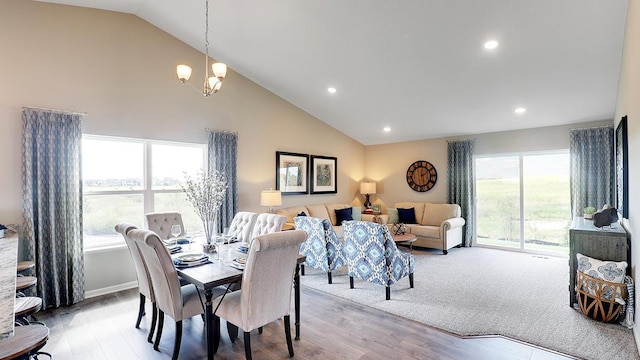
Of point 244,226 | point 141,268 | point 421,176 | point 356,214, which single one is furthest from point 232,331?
point 421,176

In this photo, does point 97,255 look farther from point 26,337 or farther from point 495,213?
point 495,213

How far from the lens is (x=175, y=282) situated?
7.72 feet

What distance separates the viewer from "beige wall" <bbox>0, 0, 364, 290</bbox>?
3.41 metres

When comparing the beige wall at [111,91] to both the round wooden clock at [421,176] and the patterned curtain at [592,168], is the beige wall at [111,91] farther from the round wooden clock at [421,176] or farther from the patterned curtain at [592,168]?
the patterned curtain at [592,168]

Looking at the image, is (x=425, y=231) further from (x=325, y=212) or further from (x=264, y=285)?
(x=264, y=285)

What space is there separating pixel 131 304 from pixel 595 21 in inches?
233

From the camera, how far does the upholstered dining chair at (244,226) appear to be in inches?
145

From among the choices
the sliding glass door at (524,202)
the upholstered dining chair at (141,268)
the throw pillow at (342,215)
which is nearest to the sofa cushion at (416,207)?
the sliding glass door at (524,202)

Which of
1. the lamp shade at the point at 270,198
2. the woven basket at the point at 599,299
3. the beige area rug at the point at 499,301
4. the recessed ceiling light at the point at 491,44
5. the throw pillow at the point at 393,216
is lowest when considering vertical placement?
the beige area rug at the point at 499,301

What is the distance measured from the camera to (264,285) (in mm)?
2311

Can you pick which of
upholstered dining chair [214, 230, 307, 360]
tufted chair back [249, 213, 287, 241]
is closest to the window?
tufted chair back [249, 213, 287, 241]

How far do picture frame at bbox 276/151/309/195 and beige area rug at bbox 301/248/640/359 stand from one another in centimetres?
186

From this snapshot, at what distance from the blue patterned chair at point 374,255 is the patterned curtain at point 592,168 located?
11.7ft

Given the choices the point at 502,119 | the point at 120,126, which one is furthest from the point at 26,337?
the point at 502,119
